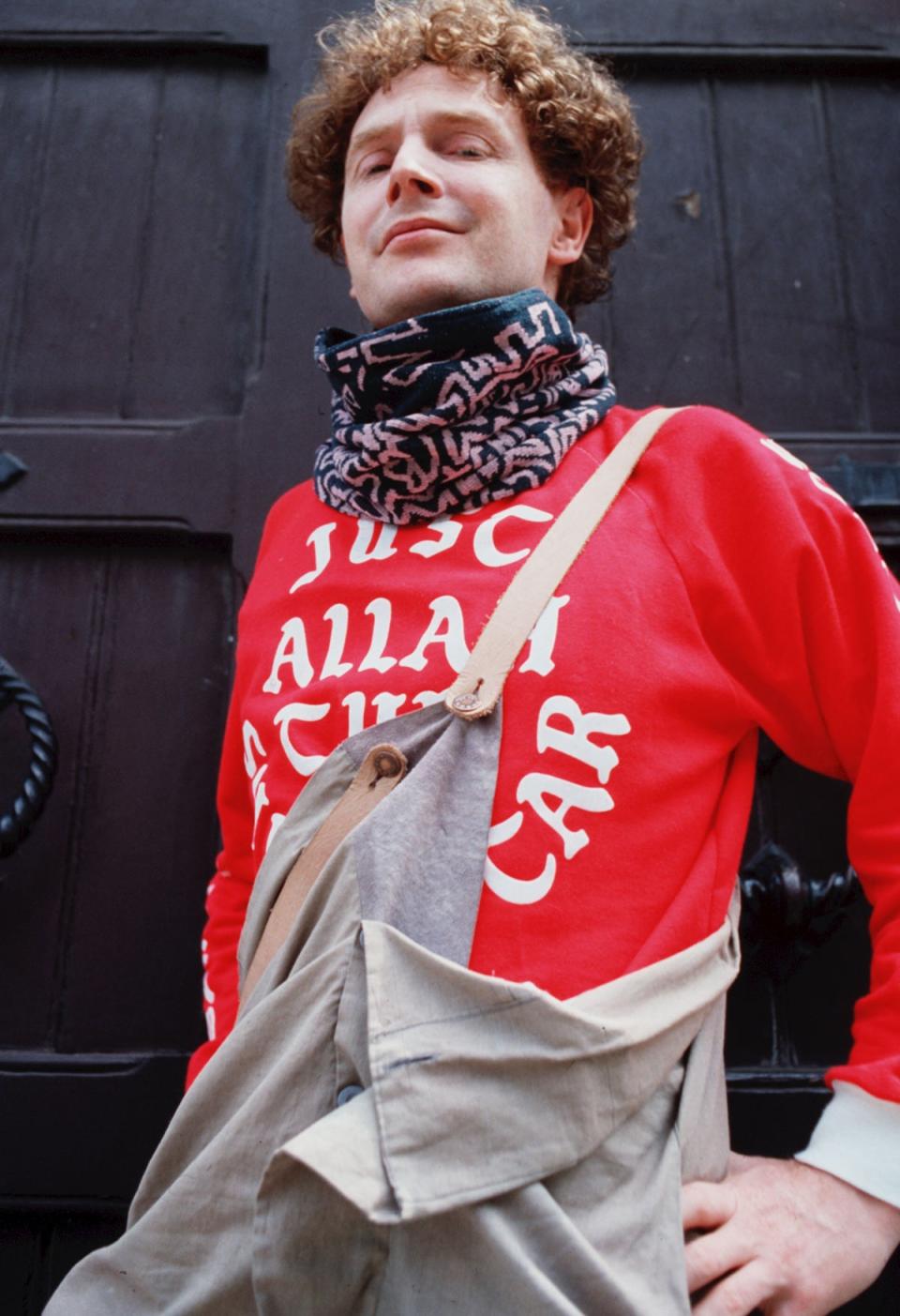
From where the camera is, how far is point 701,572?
27.2 inches

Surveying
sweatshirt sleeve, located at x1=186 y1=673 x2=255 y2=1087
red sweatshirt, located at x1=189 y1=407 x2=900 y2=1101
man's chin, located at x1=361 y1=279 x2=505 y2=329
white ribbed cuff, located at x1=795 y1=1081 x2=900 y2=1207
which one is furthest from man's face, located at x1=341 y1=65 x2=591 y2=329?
white ribbed cuff, located at x1=795 y1=1081 x2=900 y2=1207

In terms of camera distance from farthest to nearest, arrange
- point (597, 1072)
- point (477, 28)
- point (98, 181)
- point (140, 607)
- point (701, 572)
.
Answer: point (98, 181) → point (140, 607) → point (477, 28) → point (701, 572) → point (597, 1072)

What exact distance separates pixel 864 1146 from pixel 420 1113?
27 cm

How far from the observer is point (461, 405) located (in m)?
0.75

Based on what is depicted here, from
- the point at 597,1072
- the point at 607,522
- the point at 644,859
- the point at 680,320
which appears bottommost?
the point at 597,1072

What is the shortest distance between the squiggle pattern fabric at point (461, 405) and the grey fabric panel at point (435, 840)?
206 mm

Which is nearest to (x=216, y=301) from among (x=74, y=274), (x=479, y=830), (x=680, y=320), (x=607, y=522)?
(x=74, y=274)

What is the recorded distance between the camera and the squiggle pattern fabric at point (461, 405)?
75cm

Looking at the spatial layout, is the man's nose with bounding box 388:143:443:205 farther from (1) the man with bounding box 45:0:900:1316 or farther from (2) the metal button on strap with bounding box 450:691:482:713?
(2) the metal button on strap with bounding box 450:691:482:713

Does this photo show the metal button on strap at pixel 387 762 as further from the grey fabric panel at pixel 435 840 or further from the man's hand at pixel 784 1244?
the man's hand at pixel 784 1244

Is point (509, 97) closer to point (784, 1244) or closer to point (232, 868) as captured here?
point (232, 868)

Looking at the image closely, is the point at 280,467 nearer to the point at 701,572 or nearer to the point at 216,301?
the point at 216,301

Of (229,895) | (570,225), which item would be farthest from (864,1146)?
(570,225)

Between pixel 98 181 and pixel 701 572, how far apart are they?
94cm
